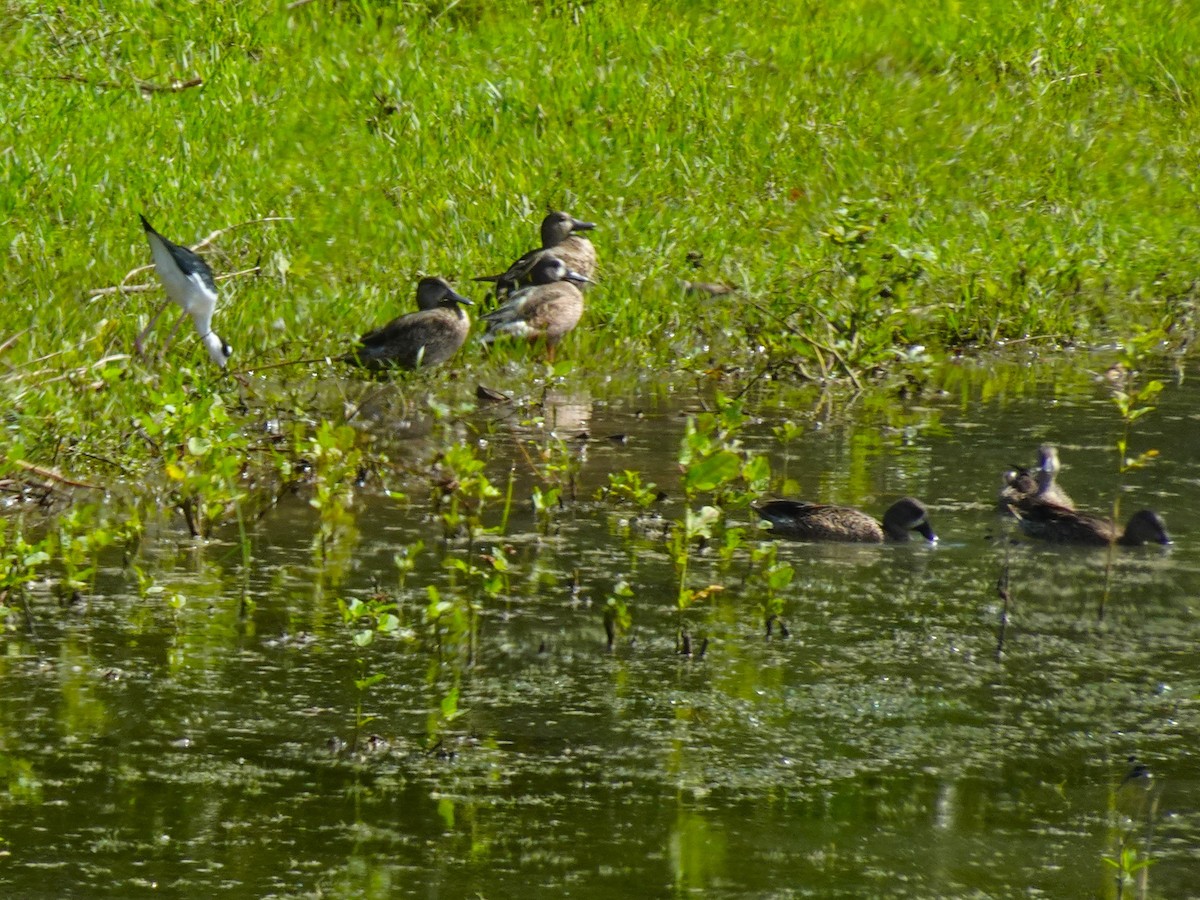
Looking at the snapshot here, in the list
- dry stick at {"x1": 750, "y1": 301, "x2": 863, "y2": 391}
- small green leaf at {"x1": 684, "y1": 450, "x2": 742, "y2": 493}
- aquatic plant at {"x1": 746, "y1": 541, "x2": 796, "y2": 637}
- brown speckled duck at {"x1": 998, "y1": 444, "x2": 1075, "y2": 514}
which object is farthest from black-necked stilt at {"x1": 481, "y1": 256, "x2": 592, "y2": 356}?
small green leaf at {"x1": 684, "y1": 450, "x2": 742, "y2": 493}

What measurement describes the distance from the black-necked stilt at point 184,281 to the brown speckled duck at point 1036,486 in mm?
3264

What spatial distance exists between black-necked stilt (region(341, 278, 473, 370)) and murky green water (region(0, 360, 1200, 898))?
5.90 feet

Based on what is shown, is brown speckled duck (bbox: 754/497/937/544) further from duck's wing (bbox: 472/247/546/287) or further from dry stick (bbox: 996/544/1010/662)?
duck's wing (bbox: 472/247/546/287)

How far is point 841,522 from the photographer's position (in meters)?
7.12

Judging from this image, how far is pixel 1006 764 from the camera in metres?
4.91

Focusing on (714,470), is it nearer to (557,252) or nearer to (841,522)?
(841,522)

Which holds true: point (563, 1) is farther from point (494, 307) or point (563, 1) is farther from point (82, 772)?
point (82, 772)

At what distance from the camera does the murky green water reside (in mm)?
4227

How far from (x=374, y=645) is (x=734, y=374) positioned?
4893 millimetres

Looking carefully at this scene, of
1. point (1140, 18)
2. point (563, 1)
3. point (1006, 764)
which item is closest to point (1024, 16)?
point (1140, 18)

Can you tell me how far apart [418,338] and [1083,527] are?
11.6 ft

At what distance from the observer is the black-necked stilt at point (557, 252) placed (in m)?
10.6

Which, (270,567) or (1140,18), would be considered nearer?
(270,567)

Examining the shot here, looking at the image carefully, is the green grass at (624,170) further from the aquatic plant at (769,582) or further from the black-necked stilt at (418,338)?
the aquatic plant at (769,582)
